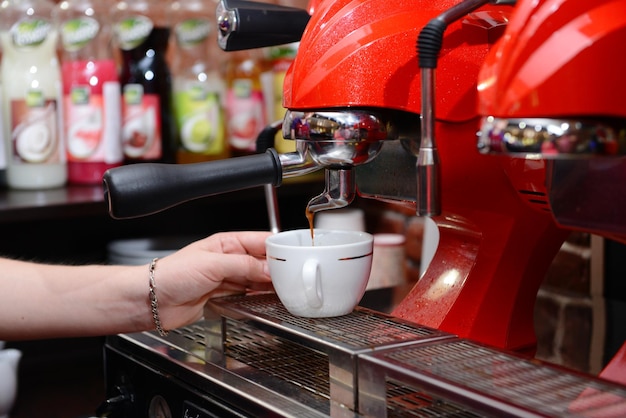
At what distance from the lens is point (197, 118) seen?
4.78 feet

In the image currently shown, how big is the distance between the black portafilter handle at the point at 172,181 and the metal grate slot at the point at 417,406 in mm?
183

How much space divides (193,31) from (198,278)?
802 millimetres

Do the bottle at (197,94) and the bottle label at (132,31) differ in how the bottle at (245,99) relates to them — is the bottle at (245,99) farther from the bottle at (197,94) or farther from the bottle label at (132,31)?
the bottle label at (132,31)

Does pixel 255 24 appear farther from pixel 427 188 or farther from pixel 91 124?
pixel 91 124

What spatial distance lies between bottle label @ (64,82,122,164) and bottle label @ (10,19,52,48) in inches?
3.8

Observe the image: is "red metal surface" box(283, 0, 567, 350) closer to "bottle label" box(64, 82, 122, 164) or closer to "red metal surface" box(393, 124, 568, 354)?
"red metal surface" box(393, 124, 568, 354)

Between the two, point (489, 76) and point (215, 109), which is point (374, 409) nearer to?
point (489, 76)

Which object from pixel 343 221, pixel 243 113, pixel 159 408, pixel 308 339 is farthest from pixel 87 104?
pixel 308 339

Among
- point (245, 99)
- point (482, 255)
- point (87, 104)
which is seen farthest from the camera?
point (245, 99)

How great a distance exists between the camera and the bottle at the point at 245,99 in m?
1.50

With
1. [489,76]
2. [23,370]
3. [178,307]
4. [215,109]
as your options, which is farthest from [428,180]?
[23,370]

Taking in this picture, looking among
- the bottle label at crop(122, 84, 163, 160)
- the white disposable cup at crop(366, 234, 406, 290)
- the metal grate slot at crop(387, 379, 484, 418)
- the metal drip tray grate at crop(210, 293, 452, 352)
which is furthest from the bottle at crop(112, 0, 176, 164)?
the metal grate slot at crop(387, 379, 484, 418)

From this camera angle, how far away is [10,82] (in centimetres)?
137

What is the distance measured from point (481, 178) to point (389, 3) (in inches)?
6.1
